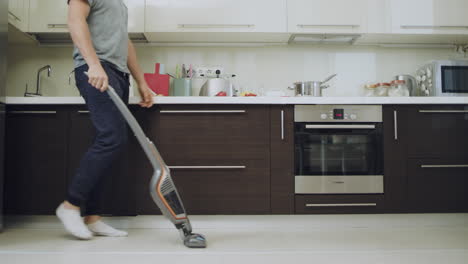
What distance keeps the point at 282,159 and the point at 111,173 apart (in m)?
0.97

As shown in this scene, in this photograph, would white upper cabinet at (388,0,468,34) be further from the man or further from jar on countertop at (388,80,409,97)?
the man

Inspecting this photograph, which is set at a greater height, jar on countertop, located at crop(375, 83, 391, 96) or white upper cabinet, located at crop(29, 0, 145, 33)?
white upper cabinet, located at crop(29, 0, 145, 33)

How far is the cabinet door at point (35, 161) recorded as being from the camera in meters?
2.10

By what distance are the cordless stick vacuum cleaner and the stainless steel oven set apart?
2.50 ft

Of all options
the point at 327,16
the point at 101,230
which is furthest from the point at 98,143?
the point at 327,16

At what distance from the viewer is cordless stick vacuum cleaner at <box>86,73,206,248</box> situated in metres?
1.59

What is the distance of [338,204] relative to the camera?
6.99 ft

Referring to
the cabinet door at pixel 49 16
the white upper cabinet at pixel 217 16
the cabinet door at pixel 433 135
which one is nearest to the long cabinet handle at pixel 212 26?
the white upper cabinet at pixel 217 16

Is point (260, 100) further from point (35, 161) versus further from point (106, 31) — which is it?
point (35, 161)

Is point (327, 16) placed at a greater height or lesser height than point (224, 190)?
greater

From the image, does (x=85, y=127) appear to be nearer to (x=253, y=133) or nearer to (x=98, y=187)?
(x=98, y=187)

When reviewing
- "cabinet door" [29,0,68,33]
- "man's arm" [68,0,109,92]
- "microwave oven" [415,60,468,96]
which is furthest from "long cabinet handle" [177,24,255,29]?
"microwave oven" [415,60,468,96]

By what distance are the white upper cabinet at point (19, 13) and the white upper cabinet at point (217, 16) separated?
2.59 feet

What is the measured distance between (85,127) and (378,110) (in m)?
1.68
